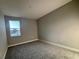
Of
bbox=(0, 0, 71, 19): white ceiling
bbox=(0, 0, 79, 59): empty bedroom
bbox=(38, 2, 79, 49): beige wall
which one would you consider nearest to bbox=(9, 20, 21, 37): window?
bbox=(0, 0, 79, 59): empty bedroom

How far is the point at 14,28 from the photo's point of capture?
4613mm

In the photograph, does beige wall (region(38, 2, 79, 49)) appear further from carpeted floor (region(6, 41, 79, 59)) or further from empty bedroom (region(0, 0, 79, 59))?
carpeted floor (region(6, 41, 79, 59))

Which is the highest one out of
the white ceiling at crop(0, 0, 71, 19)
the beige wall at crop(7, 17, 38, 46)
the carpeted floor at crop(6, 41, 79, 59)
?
the white ceiling at crop(0, 0, 71, 19)

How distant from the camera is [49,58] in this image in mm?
2846

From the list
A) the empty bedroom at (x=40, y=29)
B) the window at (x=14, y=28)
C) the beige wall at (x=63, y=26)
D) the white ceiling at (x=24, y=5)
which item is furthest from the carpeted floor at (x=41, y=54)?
the white ceiling at (x=24, y=5)

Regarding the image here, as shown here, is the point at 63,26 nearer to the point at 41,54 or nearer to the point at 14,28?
the point at 41,54

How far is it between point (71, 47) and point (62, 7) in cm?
218

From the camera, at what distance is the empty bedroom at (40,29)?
309 centimetres

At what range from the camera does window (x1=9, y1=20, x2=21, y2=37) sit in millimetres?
4484

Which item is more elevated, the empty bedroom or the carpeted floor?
the empty bedroom

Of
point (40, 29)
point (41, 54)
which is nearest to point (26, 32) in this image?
point (40, 29)

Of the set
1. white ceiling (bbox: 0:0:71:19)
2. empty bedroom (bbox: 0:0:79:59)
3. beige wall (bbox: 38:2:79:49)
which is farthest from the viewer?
beige wall (bbox: 38:2:79:49)

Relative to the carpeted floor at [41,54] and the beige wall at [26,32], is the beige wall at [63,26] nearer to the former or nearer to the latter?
the carpeted floor at [41,54]

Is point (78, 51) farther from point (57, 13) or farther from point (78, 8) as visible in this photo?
point (57, 13)
